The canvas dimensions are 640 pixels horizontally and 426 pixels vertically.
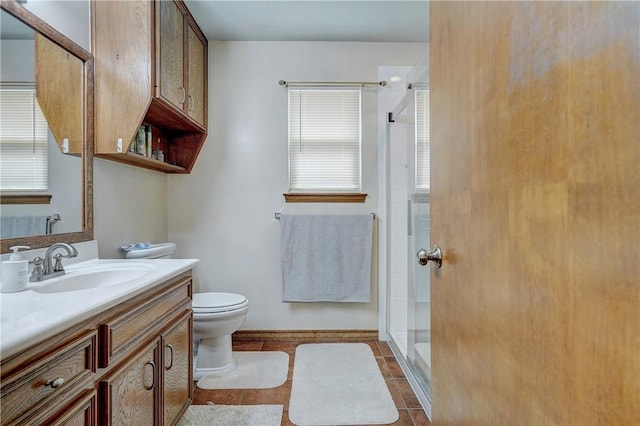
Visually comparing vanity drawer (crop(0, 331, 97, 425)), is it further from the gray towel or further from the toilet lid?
the gray towel

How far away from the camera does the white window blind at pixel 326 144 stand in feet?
8.54

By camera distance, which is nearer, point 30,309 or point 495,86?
point 495,86

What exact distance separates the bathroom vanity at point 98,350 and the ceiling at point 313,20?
1719mm

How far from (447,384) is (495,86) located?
2.46 feet

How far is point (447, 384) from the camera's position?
875 millimetres

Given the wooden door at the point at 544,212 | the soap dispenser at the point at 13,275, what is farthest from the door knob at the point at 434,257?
the soap dispenser at the point at 13,275

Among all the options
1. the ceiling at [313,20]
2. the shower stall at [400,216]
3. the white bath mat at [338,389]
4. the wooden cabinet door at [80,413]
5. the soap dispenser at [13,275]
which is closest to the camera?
the wooden cabinet door at [80,413]

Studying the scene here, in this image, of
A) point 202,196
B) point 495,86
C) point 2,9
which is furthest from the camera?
point 202,196

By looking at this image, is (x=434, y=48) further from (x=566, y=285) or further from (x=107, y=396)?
(x=107, y=396)

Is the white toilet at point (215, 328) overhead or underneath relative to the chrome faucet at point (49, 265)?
underneath

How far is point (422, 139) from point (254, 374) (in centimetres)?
176

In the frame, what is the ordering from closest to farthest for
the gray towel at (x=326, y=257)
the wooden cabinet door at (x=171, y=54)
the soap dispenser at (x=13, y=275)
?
→ 1. the soap dispenser at (x=13, y=275)
2. the wooden cabinet door at (x=171, y=54)
3. the gray towel at (x=326, y=257)

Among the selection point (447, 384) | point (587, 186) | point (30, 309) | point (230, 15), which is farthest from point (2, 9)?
point (447, 384)

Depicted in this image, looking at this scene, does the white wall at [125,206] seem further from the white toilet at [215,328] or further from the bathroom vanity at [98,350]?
the white toilet at [215,328]
